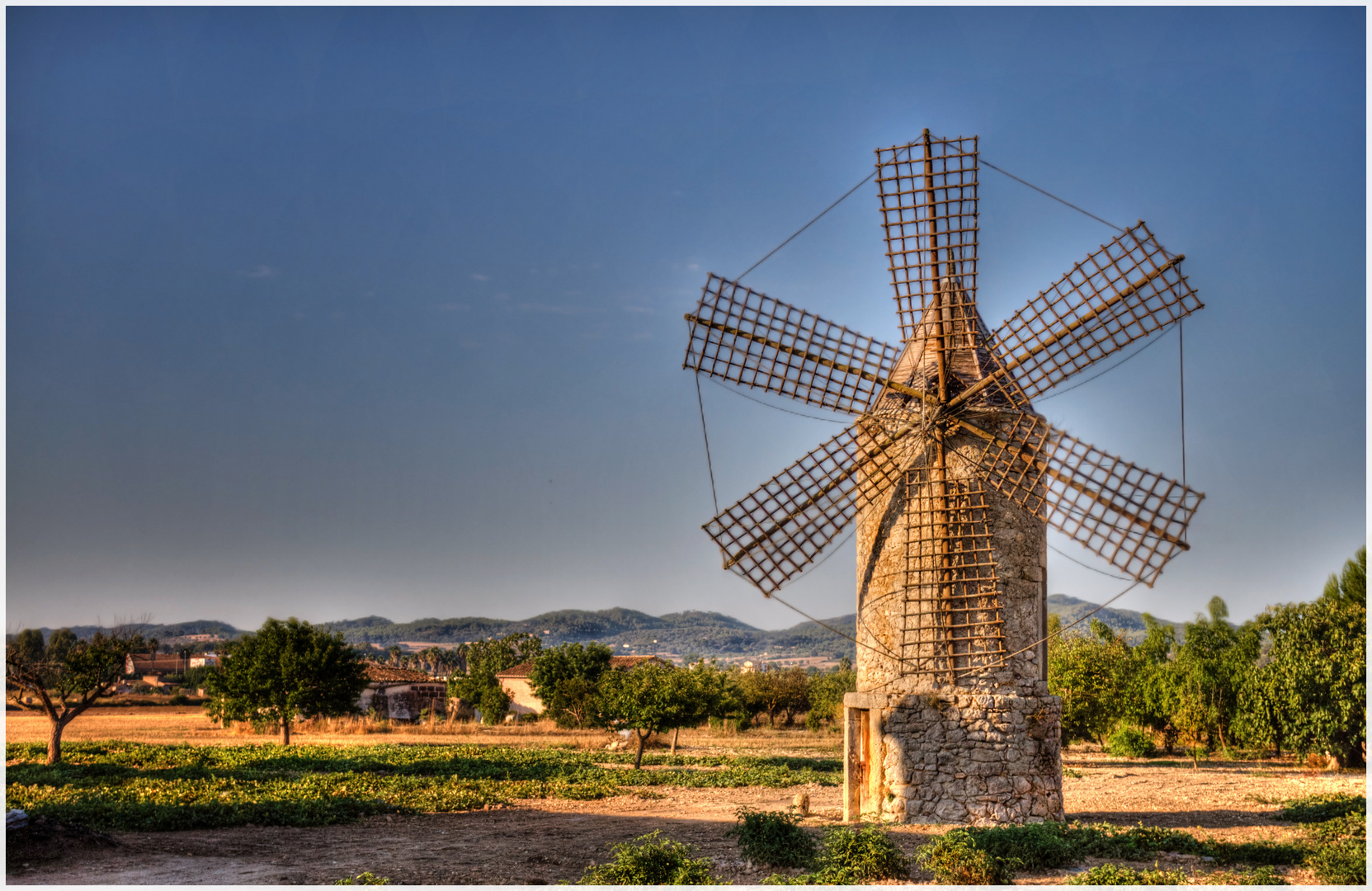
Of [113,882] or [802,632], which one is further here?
[802,632]

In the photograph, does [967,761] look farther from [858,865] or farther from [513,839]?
[513,839]

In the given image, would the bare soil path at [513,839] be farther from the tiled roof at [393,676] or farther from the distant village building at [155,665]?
the distant village building at [155,665]

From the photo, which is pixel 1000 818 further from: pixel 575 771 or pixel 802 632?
pixel 802 632

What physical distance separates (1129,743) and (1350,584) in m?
7.07

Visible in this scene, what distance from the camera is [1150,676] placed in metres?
29.4

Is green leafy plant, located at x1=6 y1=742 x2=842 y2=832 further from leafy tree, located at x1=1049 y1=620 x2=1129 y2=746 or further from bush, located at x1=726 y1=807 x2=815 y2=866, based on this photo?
leafy tree, located at x1=1049 y1=620 x2=1129 y2=746

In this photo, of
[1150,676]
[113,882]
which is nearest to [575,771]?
[113,882]

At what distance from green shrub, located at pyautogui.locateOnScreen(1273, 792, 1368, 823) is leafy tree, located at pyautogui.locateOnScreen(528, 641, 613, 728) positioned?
2629 centimetres

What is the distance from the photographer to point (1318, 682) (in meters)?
22.3

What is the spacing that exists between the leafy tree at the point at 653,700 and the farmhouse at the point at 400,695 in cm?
2330

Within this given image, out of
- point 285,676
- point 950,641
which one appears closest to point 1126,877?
point 950,641

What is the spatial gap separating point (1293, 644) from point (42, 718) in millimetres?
44351

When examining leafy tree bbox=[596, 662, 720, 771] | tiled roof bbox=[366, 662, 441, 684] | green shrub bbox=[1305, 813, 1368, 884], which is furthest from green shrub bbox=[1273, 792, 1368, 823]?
tiled roof bbox=[366, 662, 441, 684]

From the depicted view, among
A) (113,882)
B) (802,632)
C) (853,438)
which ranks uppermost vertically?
(853,438)
